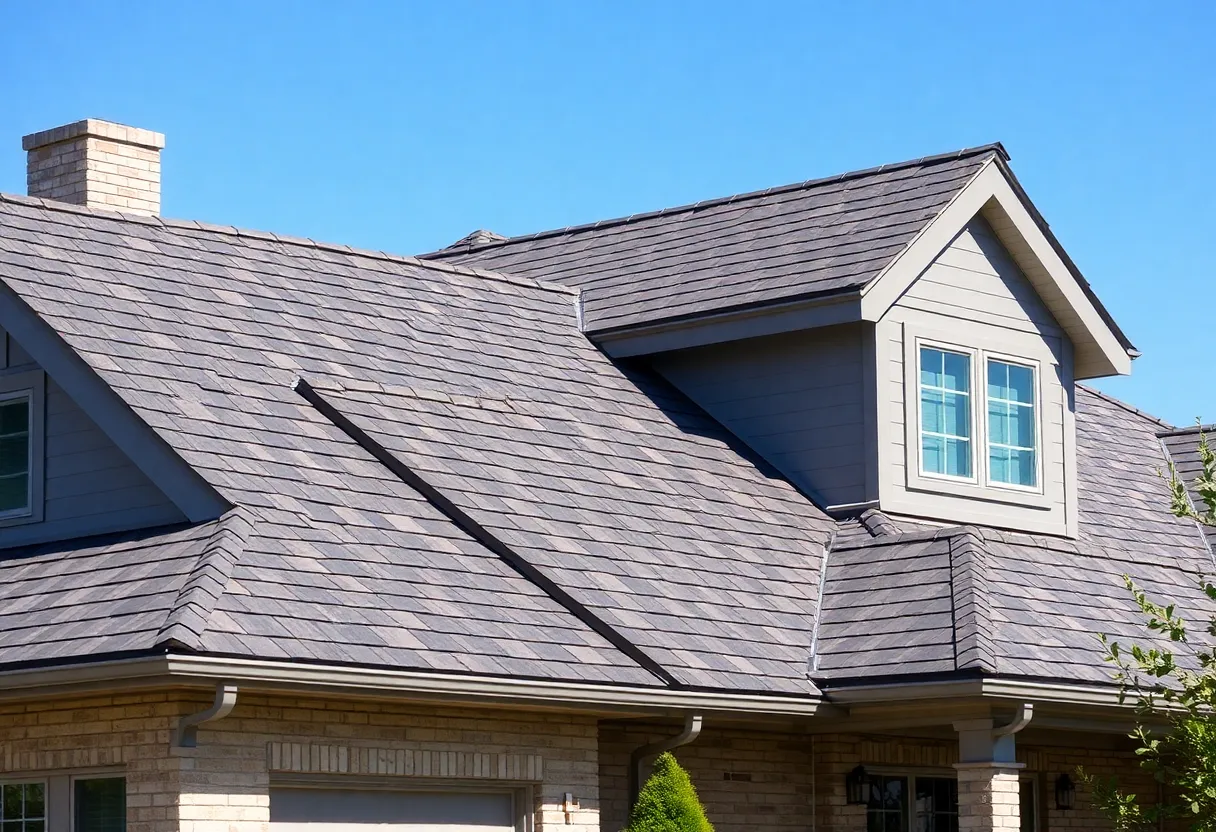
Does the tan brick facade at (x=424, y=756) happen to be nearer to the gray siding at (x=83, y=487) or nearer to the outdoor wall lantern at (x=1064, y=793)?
the outdoor wall lantern at (x=1064, y=793)

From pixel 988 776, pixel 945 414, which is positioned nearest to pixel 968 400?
pixel 945 414

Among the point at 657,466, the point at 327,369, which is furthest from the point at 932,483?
the point at 327,369

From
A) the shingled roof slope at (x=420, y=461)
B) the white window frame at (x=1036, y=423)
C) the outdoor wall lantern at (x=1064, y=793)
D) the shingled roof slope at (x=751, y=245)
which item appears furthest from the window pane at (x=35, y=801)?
the white window frame at (x=1036, y=423)

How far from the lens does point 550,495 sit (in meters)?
15.3

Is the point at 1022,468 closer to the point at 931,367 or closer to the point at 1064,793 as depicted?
the point at 931,367

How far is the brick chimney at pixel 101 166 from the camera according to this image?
1862cm

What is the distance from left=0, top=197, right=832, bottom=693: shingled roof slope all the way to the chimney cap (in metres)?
2.07

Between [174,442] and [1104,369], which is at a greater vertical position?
[1104,369]

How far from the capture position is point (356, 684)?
11.6 m

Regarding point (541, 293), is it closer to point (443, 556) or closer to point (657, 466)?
point (657, 466)

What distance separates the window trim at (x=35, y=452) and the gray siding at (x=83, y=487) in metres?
0.04

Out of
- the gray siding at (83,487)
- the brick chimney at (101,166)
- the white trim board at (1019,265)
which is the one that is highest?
the brick chimney at (101,166)

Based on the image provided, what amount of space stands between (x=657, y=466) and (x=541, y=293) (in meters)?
3.45

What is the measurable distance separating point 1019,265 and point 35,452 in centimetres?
927
